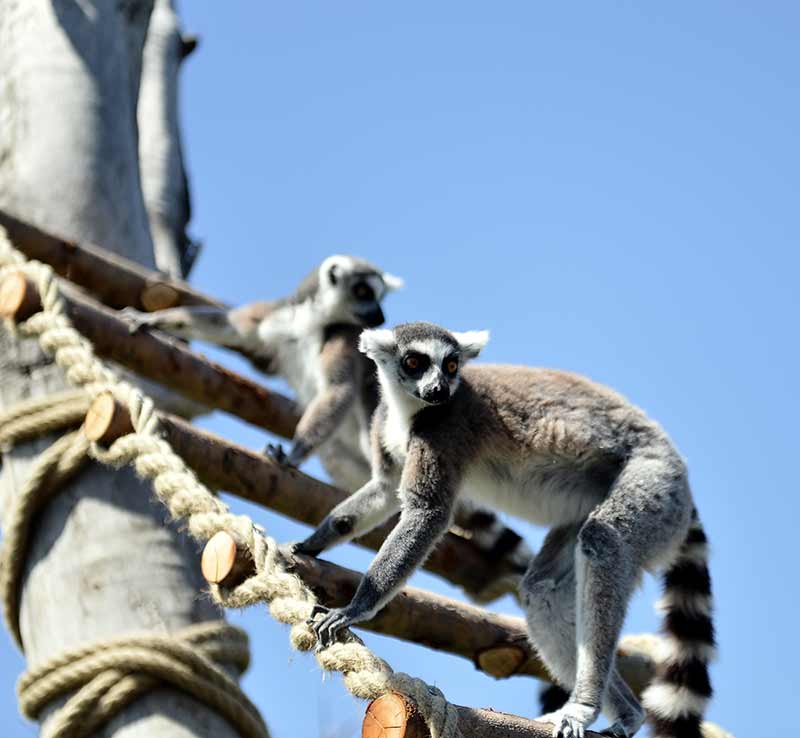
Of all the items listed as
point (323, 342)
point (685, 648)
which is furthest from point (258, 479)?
Result: point (323, 342)

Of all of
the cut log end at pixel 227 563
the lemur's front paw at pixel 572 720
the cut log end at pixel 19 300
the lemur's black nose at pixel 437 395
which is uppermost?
the lemur's black nose at pixel 437 395

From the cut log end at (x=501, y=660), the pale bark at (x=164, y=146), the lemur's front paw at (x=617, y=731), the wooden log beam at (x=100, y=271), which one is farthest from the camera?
the pale bark at (x=164, y=146)

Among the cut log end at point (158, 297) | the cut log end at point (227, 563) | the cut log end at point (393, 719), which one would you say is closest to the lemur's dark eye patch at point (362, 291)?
the cut log end at point (158, 297)

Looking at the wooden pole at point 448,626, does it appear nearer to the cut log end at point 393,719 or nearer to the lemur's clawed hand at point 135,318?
the cut log end at point 393,719

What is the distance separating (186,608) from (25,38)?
137 inches

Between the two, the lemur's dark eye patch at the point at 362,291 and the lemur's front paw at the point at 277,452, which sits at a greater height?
the lemur's dark eye patch at the point at 362,291

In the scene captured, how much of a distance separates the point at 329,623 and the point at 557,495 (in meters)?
1.66

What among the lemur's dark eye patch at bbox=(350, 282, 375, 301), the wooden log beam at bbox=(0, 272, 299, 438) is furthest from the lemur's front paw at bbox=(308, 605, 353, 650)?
the lemur's dark eye patch at bbox=(350, 282, 375, 301)

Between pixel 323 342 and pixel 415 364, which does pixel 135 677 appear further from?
pixel 323 342

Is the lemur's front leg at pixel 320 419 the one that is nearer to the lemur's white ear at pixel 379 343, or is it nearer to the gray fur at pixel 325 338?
the gray fur at pixel 325 338

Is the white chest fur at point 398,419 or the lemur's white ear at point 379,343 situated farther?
the lemur's white ear at point 379,343

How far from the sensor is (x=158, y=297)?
6.92 m

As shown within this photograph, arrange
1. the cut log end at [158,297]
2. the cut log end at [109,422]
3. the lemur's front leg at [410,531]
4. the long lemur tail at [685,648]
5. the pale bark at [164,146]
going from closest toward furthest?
1. the lemur's front leg at [410,531]
2. the cut log end at [109,422]
3. the long lemur tail at [685,648]
4. the cut log end at [158,297]
5. the pale bark at [164,146]

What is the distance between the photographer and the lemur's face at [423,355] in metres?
4.86
